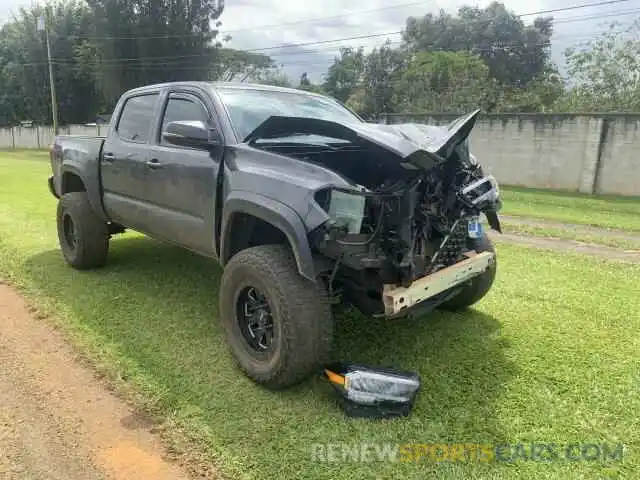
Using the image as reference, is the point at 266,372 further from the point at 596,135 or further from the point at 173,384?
the point at 596,135

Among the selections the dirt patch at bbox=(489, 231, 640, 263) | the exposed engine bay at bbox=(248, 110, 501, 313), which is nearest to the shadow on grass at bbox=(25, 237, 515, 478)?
the exposed engine bay at bbox=(248, 110, 501, 313)

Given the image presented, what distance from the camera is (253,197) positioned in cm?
344

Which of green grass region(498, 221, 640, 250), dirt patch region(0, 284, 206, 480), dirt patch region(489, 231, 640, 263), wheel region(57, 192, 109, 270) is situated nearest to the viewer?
dirt patch region(0, 284, 206, 480)

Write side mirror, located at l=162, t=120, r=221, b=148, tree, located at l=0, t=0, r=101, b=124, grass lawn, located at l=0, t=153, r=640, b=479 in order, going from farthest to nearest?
tree, located at l=0, t=0, r=101, b=124 < side mirror, located at l=162, t=120, r=221, b=148 < grass lawn, located at l=0, t=153, r=640, b=479

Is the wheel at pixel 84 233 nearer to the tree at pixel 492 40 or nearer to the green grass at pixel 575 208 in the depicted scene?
the green grass at pixel 575 208

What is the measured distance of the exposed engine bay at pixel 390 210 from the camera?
3113 mm

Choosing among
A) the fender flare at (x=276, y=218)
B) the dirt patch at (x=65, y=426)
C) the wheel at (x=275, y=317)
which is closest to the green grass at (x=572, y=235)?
the wheel at (x=275, y=317)

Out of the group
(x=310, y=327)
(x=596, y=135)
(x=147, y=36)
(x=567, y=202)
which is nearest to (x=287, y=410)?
(x=310, y=327)

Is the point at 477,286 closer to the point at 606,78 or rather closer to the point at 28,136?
the point at 606,78

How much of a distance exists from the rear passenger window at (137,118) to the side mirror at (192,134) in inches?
44.6

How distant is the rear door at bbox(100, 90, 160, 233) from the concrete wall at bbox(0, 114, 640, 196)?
1384 cm

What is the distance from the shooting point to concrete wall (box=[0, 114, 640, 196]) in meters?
15.1

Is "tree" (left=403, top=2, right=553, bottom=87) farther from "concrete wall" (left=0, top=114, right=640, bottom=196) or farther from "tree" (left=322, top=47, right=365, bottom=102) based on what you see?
"concrete wall" (left=0, top=114, right=640, bottom=196)

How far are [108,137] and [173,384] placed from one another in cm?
300
